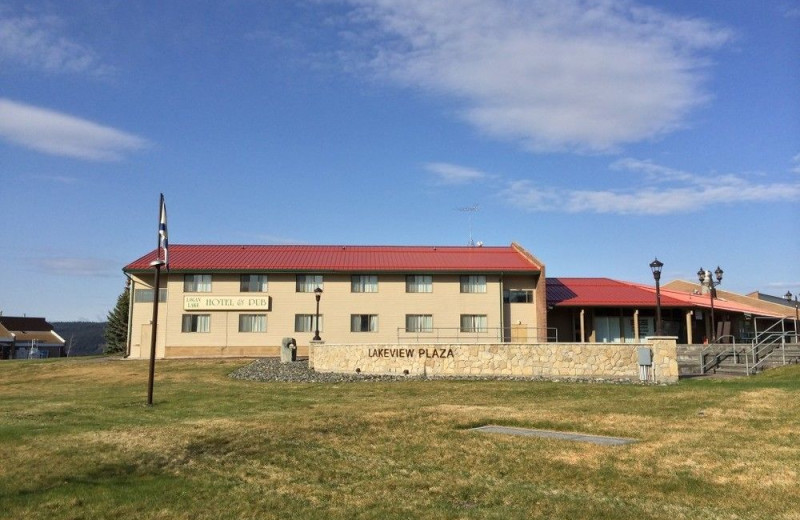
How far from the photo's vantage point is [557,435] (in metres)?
11.3

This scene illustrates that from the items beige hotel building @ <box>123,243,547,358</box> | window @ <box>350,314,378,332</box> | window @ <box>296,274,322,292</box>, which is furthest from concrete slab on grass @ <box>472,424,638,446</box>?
window @ <box>296,274,322,292</box>

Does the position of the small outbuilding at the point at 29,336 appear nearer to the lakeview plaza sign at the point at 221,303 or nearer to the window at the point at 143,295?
the window at the point at 143,295

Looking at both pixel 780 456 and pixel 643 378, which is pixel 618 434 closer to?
pixel 780 456

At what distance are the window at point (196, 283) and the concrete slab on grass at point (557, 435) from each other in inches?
1226

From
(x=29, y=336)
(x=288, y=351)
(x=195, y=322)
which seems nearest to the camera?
(x=288, y=351)

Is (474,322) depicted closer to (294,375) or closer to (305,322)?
(305,322)

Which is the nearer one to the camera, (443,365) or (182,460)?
(182,460)

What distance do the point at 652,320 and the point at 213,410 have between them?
33.6m

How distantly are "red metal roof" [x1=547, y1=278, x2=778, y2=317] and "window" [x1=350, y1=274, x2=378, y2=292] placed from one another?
36.8 ft

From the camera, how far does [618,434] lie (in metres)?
11.4

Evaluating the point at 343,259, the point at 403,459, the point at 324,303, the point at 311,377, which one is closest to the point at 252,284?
the point at 324,303

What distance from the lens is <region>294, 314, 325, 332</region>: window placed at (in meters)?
40.2

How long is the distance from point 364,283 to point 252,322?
24.3ft

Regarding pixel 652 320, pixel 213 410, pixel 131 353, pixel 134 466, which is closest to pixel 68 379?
pixel 131 353
